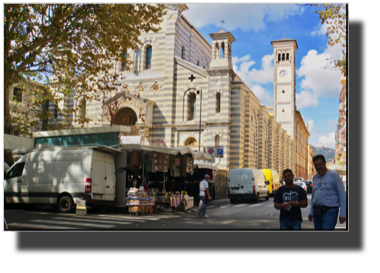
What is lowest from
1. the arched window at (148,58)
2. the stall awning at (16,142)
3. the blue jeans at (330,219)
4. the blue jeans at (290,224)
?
the blue jeans at (290,224)

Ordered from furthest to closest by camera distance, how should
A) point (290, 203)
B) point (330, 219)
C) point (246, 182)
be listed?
point (246, 182)
point (290, 203)
point (330, 219)

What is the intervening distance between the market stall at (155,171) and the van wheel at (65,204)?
1998 millimetres

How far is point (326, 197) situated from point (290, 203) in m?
0.57

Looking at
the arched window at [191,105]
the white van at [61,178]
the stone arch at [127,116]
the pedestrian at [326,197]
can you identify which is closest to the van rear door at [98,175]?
the white van at [61,178]

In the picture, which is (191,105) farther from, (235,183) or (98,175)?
(98,175)

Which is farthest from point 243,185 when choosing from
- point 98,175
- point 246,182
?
point 98,175

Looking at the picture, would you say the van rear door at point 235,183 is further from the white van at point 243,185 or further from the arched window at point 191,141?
the arched window at point 191,141

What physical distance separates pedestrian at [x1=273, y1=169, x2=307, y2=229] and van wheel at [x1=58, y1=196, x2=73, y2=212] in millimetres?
8869

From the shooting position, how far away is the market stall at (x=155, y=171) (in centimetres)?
1374

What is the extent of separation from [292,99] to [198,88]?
4320 centimetres

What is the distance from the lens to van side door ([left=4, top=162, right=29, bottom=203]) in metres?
13.5

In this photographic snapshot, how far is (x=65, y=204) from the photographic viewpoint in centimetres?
1309

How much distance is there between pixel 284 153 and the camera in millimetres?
63938

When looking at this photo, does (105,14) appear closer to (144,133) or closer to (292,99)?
(144,133)
